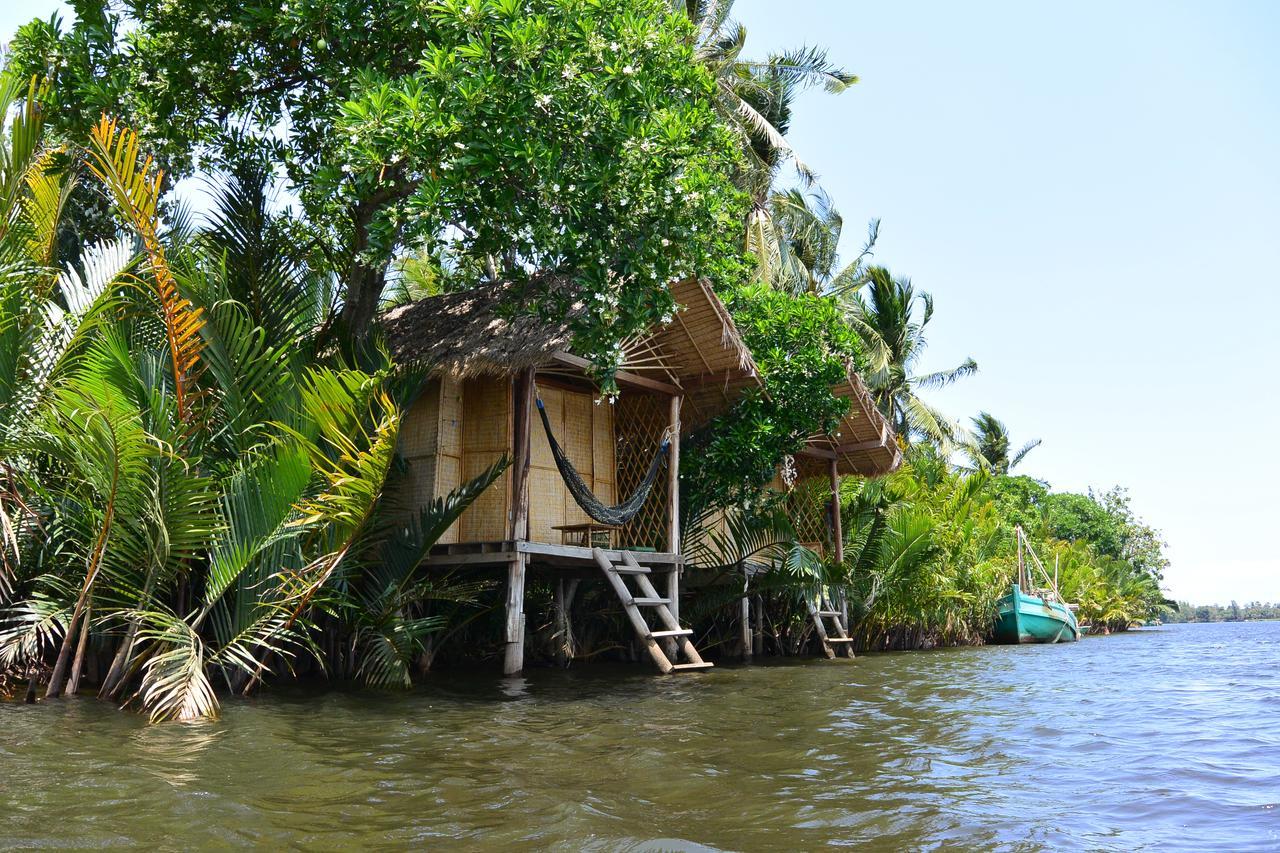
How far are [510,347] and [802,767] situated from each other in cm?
469

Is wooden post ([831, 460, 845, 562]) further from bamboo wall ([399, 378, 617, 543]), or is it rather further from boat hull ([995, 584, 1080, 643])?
boat hull ([995, 584, 1080, 643])

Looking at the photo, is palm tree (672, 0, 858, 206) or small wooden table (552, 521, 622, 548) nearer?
small wooden table (552, 521, 622, 548)

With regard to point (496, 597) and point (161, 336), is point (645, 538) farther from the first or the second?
point (161, 336)

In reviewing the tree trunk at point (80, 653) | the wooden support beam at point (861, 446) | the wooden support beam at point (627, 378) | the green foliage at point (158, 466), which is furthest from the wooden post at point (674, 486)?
the tree trunk at point (80, 653)

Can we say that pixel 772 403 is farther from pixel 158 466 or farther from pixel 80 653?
pixel 80 653

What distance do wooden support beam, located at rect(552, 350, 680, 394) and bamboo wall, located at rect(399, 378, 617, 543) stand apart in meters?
0.55

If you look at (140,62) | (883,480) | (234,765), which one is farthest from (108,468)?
(883,480)

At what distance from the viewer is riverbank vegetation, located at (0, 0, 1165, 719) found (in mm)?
5848

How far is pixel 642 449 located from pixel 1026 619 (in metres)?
10.9

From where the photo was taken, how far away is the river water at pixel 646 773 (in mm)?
3277

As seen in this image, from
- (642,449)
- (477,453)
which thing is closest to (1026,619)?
(642,449)

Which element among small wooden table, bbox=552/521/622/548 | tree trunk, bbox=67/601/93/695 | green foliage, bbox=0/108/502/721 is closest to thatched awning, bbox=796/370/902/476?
small wooden table, bbox=552/521/622/548

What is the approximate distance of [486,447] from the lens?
8867mm

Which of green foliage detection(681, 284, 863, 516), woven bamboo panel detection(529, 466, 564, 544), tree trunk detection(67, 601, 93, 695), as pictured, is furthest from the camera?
green foliage detection(681, 284, 863, 516)
